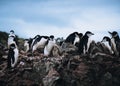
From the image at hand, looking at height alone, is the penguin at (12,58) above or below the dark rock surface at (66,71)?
above

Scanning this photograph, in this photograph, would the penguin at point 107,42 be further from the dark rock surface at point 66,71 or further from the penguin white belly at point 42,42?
the penguin white belly at point 42,42

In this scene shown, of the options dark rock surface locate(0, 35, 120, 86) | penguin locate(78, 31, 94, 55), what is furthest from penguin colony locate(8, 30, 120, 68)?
dark rock surface locate(0, 35, 120, 86)

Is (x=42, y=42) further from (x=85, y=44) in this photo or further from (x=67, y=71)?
(x=67, y=71)

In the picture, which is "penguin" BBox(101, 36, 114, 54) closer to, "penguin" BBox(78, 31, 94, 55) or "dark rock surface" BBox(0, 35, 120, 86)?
"penguin" BBox(78, 31, 94, 55)

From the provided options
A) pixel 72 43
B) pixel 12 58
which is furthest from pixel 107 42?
pixel 12 58

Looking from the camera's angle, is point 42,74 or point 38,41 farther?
point 38,41

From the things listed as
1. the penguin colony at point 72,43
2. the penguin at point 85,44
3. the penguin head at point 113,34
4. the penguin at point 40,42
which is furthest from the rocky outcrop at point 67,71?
the penguin at point 40,42

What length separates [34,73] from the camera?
21984mm

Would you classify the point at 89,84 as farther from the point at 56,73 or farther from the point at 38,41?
the point at 38,41

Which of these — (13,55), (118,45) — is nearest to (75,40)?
(118,45)

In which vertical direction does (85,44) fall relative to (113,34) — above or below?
below

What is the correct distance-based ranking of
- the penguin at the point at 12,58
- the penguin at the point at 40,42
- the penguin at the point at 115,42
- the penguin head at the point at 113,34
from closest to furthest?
the penguin at the point at 12,58 < the penguin at the point at 115,42 < the penguin head at the point at 113,34 < the penguin at the point at 40,42

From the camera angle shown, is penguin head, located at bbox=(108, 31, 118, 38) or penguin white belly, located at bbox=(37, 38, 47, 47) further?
penguin white belly, located at bbox=(37, 38, 47, 47)

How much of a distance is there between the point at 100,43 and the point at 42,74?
634 centimetres
